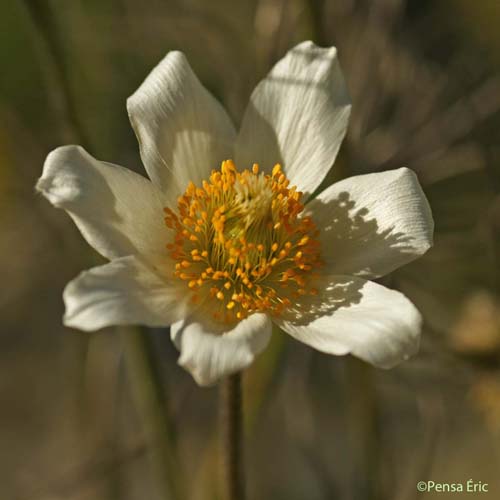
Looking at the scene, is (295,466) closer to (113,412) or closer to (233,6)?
(113,412)

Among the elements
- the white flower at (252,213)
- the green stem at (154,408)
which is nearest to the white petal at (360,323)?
the white flower at (252,213)

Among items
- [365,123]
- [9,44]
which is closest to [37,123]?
[9,44]

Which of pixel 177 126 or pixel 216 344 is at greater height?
pixel 177 126

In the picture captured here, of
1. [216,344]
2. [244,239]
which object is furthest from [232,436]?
[244,239]

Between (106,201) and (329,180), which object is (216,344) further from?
(329,180)

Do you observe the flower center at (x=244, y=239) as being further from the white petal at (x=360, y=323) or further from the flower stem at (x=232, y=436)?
the flower stem at (x=232, y=436)

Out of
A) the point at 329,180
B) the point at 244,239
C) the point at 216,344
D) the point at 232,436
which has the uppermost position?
the point at 329,180
